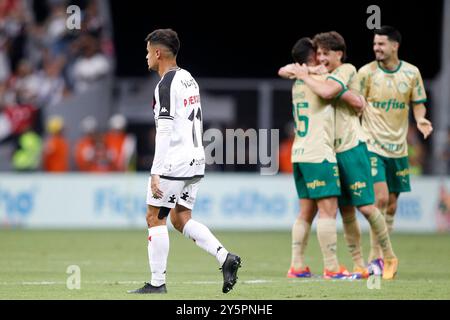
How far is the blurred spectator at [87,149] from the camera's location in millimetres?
24031

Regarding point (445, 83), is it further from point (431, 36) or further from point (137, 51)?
point (137, 51)

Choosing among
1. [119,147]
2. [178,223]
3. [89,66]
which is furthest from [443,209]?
[178,223]

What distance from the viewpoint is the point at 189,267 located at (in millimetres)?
13250

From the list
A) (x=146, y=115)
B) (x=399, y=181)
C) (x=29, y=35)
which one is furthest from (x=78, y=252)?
(x=29, y=35)

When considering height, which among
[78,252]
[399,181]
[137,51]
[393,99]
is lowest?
[78,252]

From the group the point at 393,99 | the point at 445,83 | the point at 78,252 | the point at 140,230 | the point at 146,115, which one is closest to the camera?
the point at 393,99

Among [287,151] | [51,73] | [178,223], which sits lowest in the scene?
[178,223]

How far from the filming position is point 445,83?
23.4 meters

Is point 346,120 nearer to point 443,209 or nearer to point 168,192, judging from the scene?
point 168,192

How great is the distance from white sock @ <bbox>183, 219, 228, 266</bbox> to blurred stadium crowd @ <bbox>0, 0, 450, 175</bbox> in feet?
47.0

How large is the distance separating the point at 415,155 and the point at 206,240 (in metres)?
14.2

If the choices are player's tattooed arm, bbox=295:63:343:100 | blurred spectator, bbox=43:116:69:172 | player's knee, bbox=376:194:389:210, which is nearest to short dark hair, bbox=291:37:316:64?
player's tattooed arm, bbox=295:63:343:100

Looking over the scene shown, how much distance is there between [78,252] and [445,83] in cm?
1062

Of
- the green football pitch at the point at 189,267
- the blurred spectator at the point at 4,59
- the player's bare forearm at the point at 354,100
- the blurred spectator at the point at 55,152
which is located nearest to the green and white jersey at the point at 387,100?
the player's bare forearm at the point at 354,100
